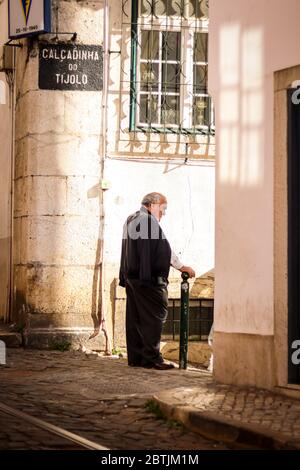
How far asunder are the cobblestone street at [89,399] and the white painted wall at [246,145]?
106 cm

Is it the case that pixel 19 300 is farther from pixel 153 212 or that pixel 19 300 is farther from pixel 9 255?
pixel 153 212

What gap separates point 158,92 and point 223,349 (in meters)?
5.48

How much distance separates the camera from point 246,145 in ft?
33.3

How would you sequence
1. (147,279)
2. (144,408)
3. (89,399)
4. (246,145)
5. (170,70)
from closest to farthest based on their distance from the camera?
1. (144,408)
2. (89,399)
3. (246,145)
4. (147,279)
5. (170,70)

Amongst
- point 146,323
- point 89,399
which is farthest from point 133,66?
point 89,399

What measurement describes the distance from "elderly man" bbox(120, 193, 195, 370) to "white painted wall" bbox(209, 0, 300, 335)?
5.39 feet

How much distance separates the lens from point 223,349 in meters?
10.2

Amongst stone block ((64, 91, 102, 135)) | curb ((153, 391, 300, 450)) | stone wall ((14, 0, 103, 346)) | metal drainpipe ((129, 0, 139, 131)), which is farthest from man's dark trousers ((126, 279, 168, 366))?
curb ((153, 391, 300, 450))

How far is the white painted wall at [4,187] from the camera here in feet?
51.3

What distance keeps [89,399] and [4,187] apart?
6984 millimetres

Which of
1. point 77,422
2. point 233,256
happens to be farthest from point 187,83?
point 77,422

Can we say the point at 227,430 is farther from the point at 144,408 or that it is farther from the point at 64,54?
the point at 64,54

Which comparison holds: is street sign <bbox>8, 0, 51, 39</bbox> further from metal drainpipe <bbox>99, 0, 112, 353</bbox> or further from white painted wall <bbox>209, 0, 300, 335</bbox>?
white painted wall <bbox>209, 0, 300, 335</bbox>

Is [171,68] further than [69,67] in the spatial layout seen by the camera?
Yes
